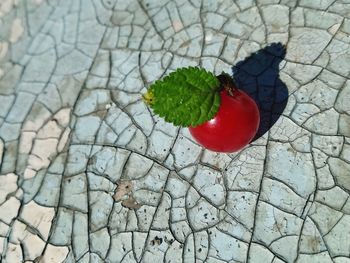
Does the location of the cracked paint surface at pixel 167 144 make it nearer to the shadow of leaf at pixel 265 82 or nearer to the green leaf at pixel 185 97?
the shadow of leaf at pixel 265 82

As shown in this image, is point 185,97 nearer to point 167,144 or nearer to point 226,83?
point 226,83

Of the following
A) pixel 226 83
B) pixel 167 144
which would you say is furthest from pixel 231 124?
pixel 167 144

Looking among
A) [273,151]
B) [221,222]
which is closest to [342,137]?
[273,151]

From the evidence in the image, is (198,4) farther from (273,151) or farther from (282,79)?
(273,151)

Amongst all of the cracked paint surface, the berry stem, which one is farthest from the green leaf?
the cracked paint surface

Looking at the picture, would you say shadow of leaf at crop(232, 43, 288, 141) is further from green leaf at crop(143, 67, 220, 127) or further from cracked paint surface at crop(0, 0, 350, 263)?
green leaf at crop(143, 67, 220, 127)
